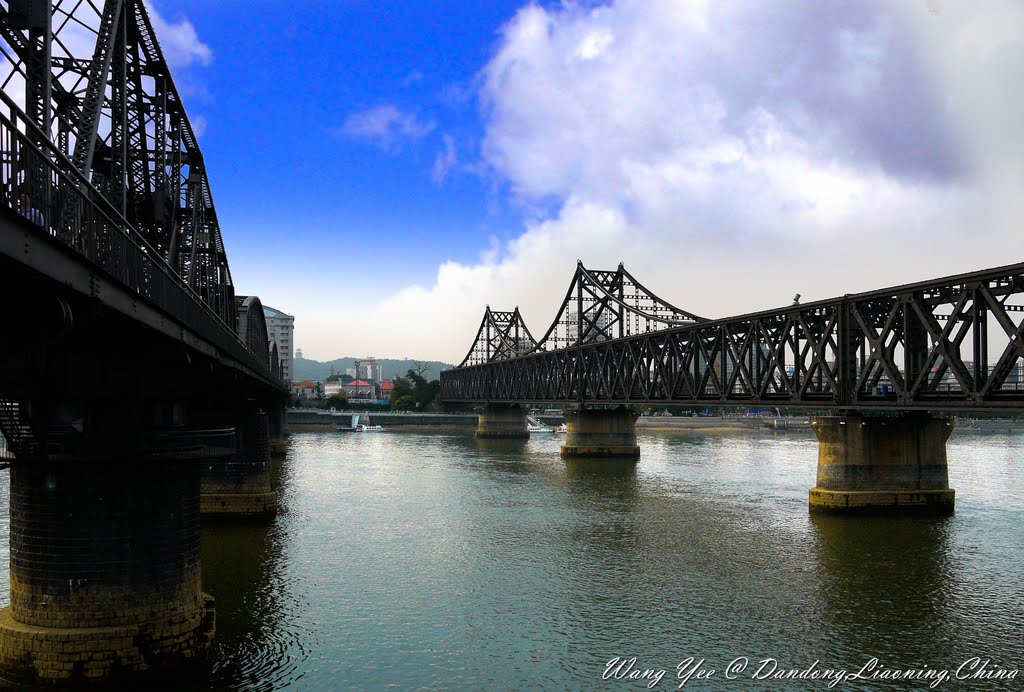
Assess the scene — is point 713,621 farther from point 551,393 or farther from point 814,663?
point 551,393

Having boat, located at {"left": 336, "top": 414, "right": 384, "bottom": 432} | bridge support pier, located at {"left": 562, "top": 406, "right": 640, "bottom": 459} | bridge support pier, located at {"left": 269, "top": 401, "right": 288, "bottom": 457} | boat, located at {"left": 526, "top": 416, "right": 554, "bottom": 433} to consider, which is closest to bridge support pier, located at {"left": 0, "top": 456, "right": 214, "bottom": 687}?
bridge support pier, located at {"left": 269, "top": 401, "right": 288, "bottom": 457}

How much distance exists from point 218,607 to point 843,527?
29351mm

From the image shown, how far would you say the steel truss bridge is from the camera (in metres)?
11.6

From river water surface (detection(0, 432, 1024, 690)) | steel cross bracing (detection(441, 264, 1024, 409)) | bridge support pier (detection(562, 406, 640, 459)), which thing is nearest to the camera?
river water surface (detection(0, 432, 1024, 690))

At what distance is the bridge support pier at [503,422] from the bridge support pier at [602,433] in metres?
Answer: 44.4

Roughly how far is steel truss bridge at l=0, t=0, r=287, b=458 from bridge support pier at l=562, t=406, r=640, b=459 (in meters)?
63.6

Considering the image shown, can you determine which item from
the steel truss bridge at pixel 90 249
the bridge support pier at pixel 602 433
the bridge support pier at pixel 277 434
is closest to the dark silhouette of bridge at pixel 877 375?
the bridge support pier at pixel 602 433

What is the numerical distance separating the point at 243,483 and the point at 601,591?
2163 cm

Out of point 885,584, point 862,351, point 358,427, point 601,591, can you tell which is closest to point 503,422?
point 358,427

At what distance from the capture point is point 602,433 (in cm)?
9338

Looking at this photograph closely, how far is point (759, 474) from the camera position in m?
72.8

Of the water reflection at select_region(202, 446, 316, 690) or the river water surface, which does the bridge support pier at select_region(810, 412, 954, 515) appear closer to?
the river water surface

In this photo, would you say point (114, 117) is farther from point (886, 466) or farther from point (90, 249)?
point (886, 466)

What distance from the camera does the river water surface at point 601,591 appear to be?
22.2 metres
